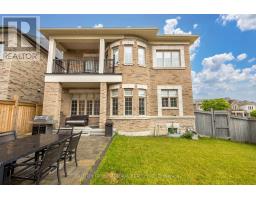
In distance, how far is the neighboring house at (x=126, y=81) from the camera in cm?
883

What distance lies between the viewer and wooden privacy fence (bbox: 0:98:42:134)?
270 inches

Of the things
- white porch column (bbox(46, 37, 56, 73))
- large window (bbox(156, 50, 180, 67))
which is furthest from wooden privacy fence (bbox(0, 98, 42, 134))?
large window (bbox(156, 50, 180, 67))

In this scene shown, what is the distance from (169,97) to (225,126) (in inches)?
163

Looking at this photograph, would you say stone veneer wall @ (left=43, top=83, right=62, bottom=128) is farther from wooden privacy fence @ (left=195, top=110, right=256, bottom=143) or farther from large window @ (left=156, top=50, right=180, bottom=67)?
wooden privacy fence @ (left=195, top=110, right=256, bottom=143)

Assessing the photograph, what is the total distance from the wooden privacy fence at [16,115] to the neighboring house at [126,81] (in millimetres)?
1112

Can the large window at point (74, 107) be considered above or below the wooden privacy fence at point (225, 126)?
above

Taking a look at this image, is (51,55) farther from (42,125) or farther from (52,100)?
(42,125)

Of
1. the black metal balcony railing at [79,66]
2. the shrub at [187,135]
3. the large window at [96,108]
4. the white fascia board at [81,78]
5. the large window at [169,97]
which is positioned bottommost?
the shrub at [187,135]

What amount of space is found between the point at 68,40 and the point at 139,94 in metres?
6.21

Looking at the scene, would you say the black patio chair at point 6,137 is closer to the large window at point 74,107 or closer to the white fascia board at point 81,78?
the white fascia board at point 81,78

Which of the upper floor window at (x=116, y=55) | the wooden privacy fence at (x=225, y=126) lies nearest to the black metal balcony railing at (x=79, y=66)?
the upper floor window at (x=116, y=55)
